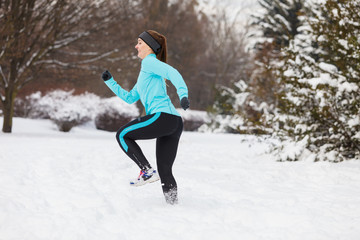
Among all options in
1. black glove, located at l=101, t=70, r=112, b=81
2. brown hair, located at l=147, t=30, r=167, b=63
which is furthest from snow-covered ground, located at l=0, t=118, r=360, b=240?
brown hair, located at l=147, t=30, r=167, b=63

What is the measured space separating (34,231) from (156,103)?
4.83 ft

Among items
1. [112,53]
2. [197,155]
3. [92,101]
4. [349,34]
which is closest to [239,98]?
[92,101]

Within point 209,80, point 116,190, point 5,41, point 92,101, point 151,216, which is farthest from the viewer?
point 209,80

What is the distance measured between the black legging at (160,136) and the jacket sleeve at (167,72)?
341 mm

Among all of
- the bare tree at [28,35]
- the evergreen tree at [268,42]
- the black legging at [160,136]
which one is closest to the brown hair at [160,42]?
the black legging at [160,136]

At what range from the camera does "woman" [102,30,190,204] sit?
3.51 m

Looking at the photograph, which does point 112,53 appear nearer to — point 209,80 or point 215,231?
point 215,231

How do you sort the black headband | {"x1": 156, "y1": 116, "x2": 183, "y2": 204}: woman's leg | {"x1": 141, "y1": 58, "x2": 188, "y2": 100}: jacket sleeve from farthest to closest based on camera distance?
the black headband → {"x1": 156, "y1": 116, "x2": 183, "y2": 204}: woman's leg → {"x1": 141, "y1": 58, "x2": 188, "y2": 100}: jacket sleeve

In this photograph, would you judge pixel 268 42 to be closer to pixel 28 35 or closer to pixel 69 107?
pixel 69 107

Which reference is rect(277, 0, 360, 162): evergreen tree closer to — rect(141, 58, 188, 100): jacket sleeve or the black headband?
the black headband

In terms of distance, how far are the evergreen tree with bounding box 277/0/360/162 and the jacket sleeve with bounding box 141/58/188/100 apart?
3.86m

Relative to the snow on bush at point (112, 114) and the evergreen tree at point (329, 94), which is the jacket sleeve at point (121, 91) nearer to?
the evergreen tree at point (329, 94)

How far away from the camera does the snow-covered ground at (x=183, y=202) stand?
2943 millimetres

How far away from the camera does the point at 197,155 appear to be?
8.68m
